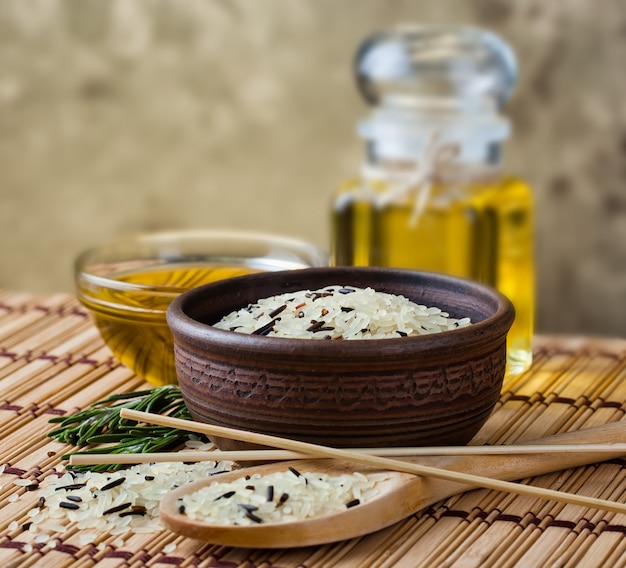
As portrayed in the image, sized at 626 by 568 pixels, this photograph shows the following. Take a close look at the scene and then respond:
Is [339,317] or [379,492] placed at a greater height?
[339,317]

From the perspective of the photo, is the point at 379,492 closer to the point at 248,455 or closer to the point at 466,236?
the point at 248,455

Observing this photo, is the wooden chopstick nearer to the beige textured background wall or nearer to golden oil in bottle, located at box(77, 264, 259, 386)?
golden oil in bottle, located at box(77, 264, 259, 386)

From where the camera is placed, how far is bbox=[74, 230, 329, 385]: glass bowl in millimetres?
1201

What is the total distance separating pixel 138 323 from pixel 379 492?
44 centimetres

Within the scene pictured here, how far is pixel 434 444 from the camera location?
944 mm

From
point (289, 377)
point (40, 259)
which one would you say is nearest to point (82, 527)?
point (289, 377)

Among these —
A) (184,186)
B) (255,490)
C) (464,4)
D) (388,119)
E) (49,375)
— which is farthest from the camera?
(184,186)

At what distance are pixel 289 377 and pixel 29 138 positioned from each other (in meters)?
2.09

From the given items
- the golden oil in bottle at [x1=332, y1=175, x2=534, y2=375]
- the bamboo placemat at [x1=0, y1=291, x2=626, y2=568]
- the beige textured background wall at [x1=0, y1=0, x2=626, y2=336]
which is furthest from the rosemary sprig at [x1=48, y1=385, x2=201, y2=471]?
the beige textured background wall at [x1=0, y1=0, x2=626, y2=336]

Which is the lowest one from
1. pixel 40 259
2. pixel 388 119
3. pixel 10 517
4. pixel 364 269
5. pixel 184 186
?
pixel 40 259

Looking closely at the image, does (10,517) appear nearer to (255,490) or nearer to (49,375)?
(255,490)

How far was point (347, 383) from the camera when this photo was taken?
35.2 inches

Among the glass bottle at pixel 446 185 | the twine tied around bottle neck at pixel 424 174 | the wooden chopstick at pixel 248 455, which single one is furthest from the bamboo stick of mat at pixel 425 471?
the twine tied around bottle neck at pixel 424 174

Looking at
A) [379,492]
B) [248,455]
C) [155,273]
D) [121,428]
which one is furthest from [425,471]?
[155,273]
